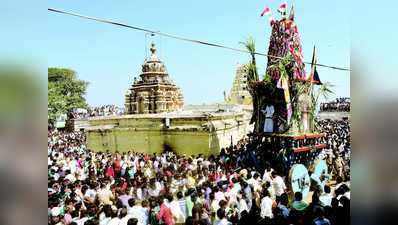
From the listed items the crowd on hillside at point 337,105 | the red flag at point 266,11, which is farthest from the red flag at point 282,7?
the crowd on hillside at point 337,105

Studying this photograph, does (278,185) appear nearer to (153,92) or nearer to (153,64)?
(153,92)

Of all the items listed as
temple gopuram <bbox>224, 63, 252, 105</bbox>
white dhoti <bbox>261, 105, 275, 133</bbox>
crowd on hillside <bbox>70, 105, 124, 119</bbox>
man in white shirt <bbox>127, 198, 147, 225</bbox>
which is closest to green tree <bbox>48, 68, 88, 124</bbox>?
crowd on hillside <bbox>70, 105, 124, 119</bbox>

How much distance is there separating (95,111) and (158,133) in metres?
0.95

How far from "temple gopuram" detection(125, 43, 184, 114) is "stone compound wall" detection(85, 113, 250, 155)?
18 centimetres

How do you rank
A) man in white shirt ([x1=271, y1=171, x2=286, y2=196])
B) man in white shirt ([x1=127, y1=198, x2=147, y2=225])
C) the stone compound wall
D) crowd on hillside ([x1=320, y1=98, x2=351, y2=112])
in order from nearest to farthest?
man in white shirt ([x1=127, y1=198, x2=147, y2=225]) < the stone compound wall < man in white shirt ([x1=271, y1=171, x2=286, y2=196]) < crowd on hillside ([x1=320, y1=98, x2=351, y2=112])

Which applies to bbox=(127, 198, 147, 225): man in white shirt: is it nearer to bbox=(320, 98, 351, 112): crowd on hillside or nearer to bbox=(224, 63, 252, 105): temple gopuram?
bbox=(224, 63, 252, 105): temple gopuram

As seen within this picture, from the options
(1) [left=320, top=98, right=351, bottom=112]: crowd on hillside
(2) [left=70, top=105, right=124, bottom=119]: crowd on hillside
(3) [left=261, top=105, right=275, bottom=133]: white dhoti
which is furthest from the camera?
(3) [left=261, top=105, right=275, bottom=133]: white dhoti

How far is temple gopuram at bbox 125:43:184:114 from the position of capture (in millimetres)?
6035

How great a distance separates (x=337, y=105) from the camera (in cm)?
722

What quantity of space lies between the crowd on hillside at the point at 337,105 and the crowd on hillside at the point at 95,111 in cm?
342

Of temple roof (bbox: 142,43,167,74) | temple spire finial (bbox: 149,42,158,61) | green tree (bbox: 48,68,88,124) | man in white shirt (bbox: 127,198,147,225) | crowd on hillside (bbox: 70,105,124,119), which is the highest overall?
temple spire finial (bbox: 149,42,158,61)
